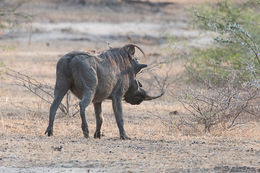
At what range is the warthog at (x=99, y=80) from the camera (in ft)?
30.7

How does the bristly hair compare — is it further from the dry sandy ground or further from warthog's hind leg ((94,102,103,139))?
the dry sandy ground

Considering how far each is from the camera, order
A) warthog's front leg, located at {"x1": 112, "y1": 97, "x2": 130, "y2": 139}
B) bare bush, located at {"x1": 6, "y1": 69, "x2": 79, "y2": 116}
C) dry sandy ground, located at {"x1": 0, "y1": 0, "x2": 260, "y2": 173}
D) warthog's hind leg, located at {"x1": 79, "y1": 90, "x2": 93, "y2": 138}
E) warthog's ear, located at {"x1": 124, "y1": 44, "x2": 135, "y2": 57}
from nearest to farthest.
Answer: dry sandy ground, located at {"x1": 0, "y1": 0, "x2": 260, "y2": 173}
warthog's hind leg, located at {"x1": 79, "y1": 90, "x2": 93, "y2": 138}
warthog's front leg, located at {"x1": 112, "y1": 97, "x2": 130, "y2": 139}
warthog's ear, located at {"x1": 124, "y1": 44, "x2": 135, "y2": 57}
bare bush, located at {"x1": 6, "y1": 69, "x2": 79, "y2": 116}

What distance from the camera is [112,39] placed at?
32.8 metres

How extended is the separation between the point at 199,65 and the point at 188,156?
32.6 ft

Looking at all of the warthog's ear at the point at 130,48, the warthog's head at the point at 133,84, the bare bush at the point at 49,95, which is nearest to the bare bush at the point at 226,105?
the warthog's head at the point at 133,84

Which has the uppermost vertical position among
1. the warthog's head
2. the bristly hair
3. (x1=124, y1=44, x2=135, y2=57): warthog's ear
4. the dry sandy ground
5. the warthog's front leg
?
(x1=124, y1=44, x2=135, y2=57): warthog's ear

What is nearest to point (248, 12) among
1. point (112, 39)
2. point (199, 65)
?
point (199, 65)

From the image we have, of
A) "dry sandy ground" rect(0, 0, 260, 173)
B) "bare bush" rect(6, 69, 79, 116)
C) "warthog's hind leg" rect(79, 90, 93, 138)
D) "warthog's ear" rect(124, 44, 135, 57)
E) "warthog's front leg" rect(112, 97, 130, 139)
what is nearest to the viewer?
"dry sandy ground" rect(0, 0, 260, 173)

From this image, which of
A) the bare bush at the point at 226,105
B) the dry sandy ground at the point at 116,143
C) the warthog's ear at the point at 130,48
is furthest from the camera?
the bare bush at the point at 226,105

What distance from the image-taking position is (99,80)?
31.6ft

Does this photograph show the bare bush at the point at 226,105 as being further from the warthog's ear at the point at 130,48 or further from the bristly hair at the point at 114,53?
the bristly hair at the point at 114,53

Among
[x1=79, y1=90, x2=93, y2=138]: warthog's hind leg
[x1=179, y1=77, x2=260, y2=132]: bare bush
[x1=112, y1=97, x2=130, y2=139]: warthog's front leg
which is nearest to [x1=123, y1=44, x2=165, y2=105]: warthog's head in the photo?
[x1=112, y1=97, x2=130, y2=139]: warthog's front leg

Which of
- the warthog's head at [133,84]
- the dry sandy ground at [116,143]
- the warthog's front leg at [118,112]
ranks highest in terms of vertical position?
the warthog's head at [133,84]

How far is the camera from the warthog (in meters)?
9.35
